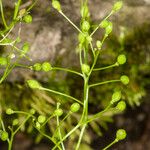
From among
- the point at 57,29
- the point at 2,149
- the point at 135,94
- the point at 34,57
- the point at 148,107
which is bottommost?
the point at 2,149

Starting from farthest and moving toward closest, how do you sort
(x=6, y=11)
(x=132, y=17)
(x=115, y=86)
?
(x=115, y=86)
(x=132, y=17)
(x=6, y=11)

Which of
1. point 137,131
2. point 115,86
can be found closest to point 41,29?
point 115,86

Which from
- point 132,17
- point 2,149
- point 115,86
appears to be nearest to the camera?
point 132,17

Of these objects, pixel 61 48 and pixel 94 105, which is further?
pixel 94 105

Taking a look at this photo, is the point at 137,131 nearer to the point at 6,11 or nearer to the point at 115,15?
the point at 115,15

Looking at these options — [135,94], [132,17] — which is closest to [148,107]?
[135,94]

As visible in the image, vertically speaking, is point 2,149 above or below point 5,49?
below

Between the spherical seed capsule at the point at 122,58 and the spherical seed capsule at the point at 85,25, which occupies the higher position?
the spherical seed capsule at the point at 85,25

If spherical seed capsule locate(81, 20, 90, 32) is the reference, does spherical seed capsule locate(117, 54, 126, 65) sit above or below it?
below

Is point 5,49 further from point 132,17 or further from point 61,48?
point 132,17
